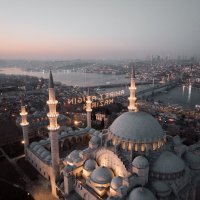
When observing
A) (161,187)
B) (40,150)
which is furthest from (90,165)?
(40,150)

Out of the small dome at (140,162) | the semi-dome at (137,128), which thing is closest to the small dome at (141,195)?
the small dome at (140,162)

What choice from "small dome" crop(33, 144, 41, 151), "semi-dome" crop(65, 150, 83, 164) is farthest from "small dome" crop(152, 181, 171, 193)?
"small dome" crop(33, 144, 41, 151)

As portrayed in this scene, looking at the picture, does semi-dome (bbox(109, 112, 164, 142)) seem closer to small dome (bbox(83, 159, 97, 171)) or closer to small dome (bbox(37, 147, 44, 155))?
small dome (bbox(83, 159, 97, 171))

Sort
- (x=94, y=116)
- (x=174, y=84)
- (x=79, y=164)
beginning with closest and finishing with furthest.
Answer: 1. (x=79, y=164)
2. (x=94, y=116)
3. (x=174, y=84)

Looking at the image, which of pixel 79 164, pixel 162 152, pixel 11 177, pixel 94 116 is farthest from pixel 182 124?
pixel 11 177

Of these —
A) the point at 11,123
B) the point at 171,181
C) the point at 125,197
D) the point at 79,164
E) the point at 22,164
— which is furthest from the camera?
Answer: the point at 11,123

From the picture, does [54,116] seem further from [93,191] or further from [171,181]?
[171,181]

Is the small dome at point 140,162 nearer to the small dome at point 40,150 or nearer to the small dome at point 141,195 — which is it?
the small dome at point 141,195
